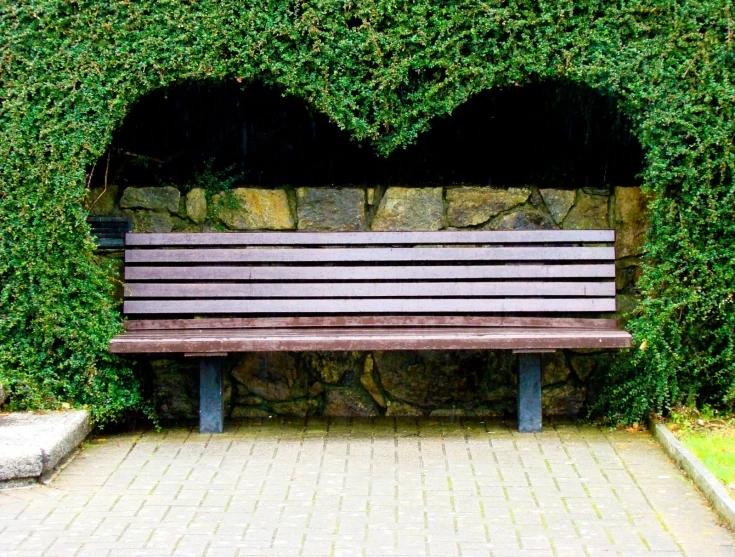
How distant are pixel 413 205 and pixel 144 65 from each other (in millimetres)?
1912

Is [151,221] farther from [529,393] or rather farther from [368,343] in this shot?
[529,393]

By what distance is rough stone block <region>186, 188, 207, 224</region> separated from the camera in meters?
5.88

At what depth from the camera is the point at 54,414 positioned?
5.02 m

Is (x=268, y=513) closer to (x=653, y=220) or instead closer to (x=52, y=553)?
(x=52, y=553)

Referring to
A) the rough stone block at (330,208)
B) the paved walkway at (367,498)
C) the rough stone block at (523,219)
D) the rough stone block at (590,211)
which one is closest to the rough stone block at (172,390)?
the paved walkway at (367,498)

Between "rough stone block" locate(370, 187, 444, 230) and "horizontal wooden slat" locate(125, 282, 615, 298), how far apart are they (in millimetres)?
594

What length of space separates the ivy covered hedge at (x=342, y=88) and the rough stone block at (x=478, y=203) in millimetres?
871

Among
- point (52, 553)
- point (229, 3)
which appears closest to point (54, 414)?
point (52, 553)

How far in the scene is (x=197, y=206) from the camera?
5.88 metres

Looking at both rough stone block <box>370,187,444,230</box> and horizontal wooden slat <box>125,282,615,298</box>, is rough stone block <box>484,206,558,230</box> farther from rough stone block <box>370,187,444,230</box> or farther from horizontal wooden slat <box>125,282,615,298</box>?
horizontal wooden slat <box>125,282,615,298</box>

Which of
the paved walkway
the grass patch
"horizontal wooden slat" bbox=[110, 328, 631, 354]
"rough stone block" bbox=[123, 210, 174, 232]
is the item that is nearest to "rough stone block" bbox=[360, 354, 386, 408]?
the paved walkway

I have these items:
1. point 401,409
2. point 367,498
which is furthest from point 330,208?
point 367,498

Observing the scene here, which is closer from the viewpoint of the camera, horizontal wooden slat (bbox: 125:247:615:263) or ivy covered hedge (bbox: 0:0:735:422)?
ivy covered hedge (bbox: 0:0:735:422)

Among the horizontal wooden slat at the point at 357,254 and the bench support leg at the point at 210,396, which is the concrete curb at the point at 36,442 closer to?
the bench support leg at the point at 210,396
